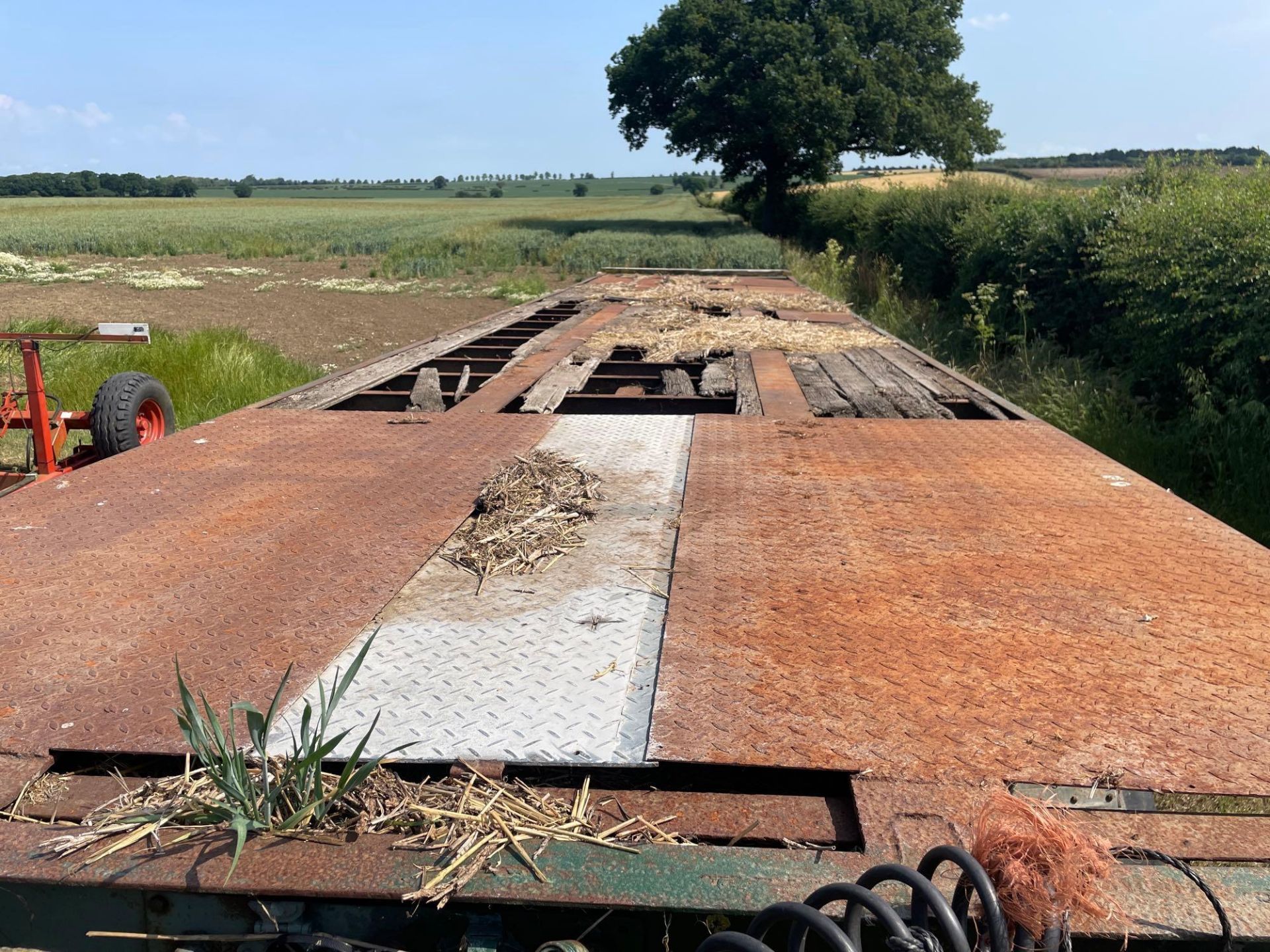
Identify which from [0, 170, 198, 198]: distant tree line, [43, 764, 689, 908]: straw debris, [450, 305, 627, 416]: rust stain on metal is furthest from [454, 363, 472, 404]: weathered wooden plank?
[0, 170, 198, 198]: distant tree line

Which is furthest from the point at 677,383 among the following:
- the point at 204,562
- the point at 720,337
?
the point at 204,562

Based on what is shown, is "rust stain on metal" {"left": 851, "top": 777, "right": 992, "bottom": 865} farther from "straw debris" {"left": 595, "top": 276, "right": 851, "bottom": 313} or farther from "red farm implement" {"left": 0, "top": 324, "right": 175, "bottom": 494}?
"straw debris" {"left": 595, "top": 276, "right": 851, "bottom": 313}

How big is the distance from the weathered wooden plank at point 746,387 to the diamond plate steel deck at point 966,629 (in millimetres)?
1132

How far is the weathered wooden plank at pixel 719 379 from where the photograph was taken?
5219mm

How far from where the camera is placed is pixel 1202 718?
1876mm

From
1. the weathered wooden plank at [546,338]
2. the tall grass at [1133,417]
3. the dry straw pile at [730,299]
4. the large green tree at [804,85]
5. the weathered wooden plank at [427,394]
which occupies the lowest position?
the tall grass at [1133,417]

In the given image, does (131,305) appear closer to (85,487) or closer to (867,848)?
(85,487)

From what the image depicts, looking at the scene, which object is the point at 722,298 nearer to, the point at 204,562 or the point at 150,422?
the point at 150,422

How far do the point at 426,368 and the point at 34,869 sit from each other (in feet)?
14.7

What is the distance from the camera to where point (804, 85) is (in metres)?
32.0

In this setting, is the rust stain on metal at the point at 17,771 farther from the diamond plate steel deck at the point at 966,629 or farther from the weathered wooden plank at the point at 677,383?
the weathered wooden plank at the point at 677,383

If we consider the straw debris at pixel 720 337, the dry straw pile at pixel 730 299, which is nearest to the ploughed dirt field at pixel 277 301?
the dry straw pile at pixel 730 299

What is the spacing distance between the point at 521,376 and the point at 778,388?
1.48 metres

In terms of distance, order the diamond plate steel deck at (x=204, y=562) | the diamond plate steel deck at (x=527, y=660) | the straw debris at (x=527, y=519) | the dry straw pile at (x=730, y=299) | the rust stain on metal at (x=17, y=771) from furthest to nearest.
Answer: the dry straw pile at (x=730, y=299), the straw debris at (x=527, y=519), the diamond plate steel deck at (x=204, y=562), the diamond plate steel deck at (x=527, y=660), the rust stain on metal at (x=17, y=771)
